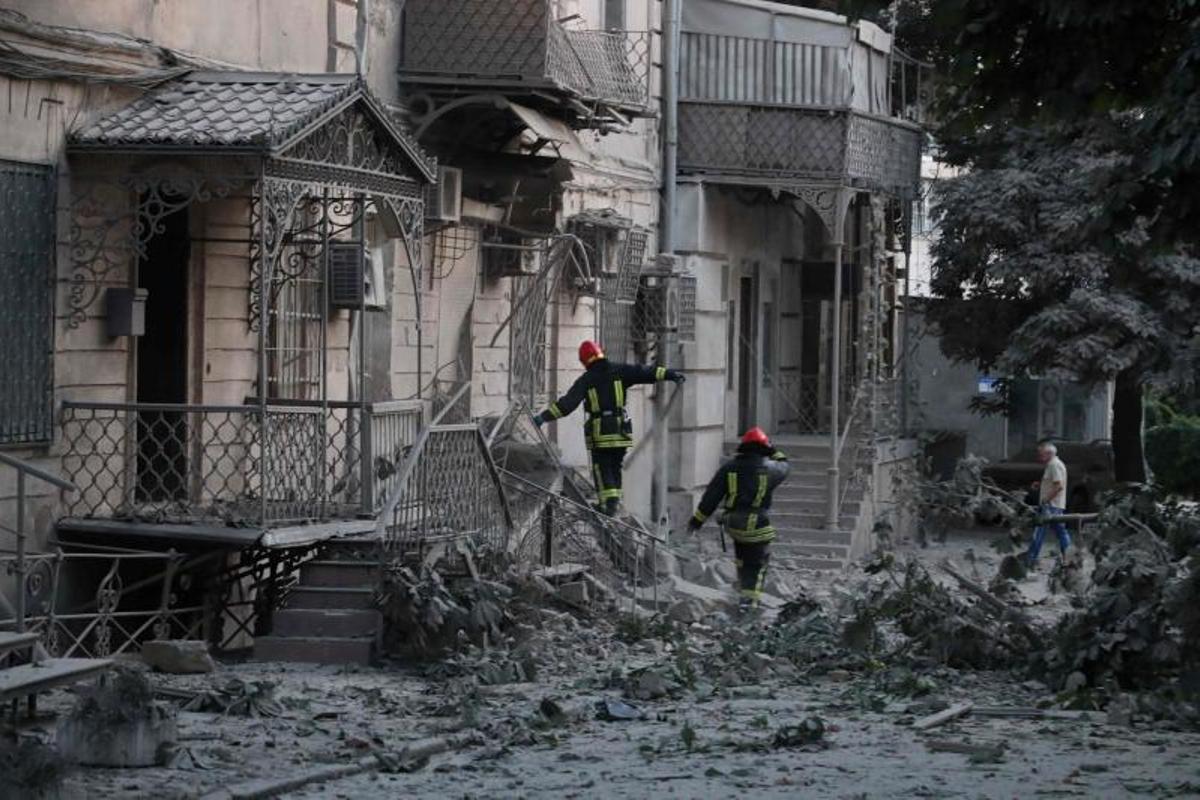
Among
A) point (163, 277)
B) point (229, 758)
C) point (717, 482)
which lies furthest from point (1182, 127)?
point (717, 482)

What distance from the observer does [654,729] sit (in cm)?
1262

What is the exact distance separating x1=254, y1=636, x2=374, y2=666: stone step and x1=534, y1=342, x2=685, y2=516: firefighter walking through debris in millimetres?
5244

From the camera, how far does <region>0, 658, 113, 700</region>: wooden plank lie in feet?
34.9

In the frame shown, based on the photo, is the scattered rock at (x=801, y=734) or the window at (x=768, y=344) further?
the window at (x=768, y=344)

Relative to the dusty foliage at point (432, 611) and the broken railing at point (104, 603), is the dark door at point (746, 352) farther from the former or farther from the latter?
the broken railing at point (104, 603)

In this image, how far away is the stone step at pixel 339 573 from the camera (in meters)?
14.8

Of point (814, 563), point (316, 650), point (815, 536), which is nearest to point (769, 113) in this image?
point (815, 536)

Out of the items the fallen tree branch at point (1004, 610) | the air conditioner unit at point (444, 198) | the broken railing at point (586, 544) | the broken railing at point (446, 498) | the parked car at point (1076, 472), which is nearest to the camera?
the broken railing at point (446, 498)

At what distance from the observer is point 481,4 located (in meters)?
18.7

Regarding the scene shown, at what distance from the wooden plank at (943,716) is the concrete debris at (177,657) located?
4.12m

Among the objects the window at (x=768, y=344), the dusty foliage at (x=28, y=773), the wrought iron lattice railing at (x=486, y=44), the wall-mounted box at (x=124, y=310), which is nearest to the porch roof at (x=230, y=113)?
the wall-mounted box at (x=124, y=310)

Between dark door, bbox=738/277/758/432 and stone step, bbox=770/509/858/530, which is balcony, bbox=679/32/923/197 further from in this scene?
stone step, bbox=770/509/858/530

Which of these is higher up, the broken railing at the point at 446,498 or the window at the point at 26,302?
the window at the point at 26,302

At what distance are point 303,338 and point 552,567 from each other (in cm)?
254
